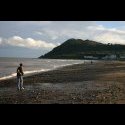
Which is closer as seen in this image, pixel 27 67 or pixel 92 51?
pixel 27 67

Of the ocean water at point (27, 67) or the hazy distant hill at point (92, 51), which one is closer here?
the ocean water at point (27, 67)

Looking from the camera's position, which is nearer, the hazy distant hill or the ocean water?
the ocean water
